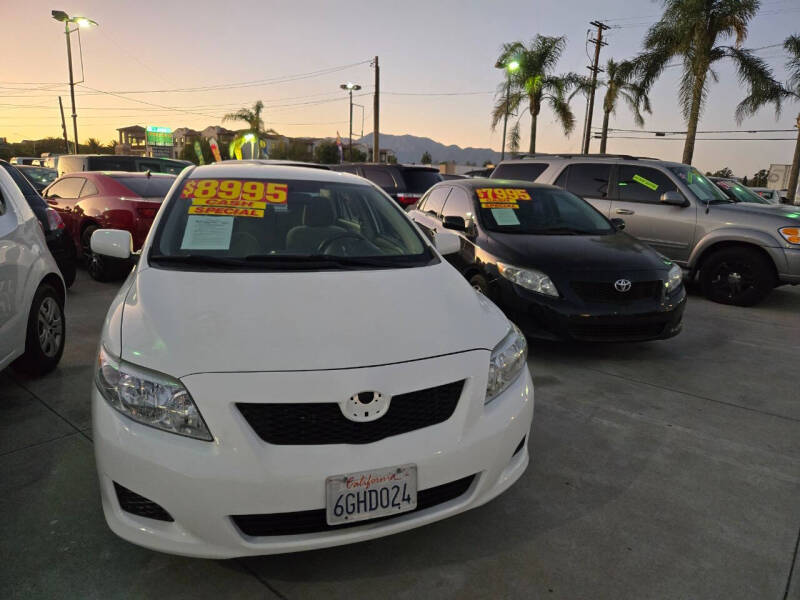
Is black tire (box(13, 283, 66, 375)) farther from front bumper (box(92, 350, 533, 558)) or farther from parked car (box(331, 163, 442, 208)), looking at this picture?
parked car (box(331, 163, 442, 208))

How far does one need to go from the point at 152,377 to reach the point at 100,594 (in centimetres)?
81

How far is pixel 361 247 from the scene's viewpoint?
9.59ft

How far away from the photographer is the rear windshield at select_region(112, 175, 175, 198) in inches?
276

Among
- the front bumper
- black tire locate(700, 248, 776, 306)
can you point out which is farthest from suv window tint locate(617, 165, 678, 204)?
the front bumper

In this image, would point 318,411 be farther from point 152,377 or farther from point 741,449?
point 741,449

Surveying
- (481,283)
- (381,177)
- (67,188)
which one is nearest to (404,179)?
(381,177)

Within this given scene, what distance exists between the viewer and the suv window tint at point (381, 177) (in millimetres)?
10484

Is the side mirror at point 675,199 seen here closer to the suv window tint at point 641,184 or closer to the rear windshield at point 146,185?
the suv window tint at point 641,184

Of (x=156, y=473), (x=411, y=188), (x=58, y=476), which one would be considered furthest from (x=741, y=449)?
(x=411, y=188)

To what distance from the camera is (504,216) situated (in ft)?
17.1

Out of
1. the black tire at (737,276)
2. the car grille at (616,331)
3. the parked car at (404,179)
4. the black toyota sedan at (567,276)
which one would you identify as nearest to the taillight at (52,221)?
the black toyota sedan at (567,276)

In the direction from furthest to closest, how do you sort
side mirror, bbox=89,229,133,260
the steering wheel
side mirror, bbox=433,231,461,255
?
side mirror, bbox=433,231,461,255
side mirror, bbox=89,229,133,260
the steering wheel

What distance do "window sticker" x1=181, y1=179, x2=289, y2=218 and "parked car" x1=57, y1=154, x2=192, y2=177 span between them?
9.14 meters

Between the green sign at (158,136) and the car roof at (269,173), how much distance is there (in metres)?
67.0
